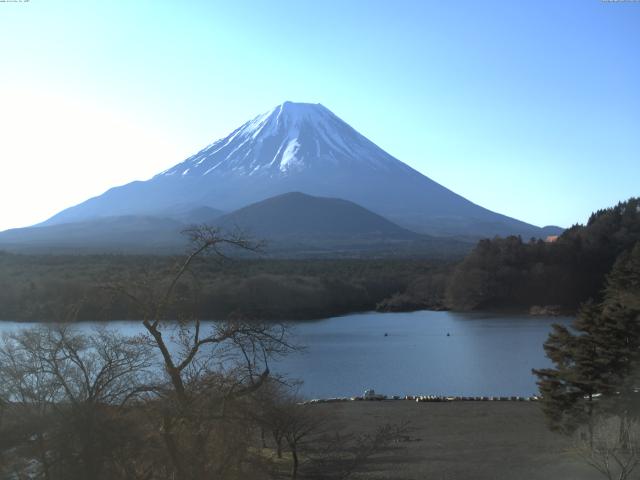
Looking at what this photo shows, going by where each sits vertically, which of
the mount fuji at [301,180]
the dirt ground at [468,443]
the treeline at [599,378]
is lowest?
the dirt ground at [468,443]

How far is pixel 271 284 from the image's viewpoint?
98.2ft

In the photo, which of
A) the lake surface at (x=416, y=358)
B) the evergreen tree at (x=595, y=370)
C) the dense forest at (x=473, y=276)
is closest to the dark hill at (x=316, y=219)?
the dense forest at (x=473, y=276)

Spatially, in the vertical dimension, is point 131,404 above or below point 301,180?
below

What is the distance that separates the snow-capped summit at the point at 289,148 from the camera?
285ft

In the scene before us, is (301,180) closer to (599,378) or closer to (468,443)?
(468,443)

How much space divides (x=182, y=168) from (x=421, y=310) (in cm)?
5892

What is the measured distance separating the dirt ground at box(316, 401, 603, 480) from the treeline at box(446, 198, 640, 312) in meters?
23.0

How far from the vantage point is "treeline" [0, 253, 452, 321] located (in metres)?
19.5

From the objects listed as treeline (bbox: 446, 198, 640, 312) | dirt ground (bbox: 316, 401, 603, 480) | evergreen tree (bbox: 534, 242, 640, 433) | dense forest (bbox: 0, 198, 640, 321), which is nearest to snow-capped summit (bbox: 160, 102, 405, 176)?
dense forest (bbox: 0, 198, 640, 321)

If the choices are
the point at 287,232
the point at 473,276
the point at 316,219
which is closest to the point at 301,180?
the point at 316,219

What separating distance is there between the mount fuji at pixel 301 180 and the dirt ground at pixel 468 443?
204ft

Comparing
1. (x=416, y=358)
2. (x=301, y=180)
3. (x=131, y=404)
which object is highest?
(x=301, y=180)

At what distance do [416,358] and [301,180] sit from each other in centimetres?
6359

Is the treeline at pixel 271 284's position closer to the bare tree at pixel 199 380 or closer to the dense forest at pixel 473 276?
the dense forest at pixel 473 276
